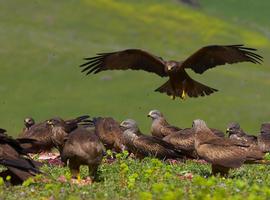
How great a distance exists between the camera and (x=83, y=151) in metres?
14.0

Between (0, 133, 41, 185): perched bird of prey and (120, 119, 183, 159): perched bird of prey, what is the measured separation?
454 cm

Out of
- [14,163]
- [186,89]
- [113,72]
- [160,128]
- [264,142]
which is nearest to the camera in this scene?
[14,163]

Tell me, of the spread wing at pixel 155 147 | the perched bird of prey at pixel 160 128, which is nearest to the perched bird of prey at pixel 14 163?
the spread wing at pixel 155 147

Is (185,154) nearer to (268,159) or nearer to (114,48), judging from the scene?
(268,159)

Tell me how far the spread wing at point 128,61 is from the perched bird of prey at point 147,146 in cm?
370

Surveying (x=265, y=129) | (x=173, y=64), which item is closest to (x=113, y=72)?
(x=173, y=64)

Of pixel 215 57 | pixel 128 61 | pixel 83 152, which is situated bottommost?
pixel 83 152

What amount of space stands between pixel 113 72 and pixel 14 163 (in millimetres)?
46312

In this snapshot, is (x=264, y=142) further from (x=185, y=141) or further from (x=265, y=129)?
(x=185, y=141)

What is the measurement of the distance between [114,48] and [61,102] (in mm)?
12076

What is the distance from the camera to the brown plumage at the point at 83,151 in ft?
45.9

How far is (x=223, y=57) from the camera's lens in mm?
21891

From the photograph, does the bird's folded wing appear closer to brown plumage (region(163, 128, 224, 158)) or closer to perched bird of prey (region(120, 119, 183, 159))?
perched bird of prey (region(120, 119, 183, 159))

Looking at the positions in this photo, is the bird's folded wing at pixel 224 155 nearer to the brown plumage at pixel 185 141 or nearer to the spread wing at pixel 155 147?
the spread wing at pixel 155 147
